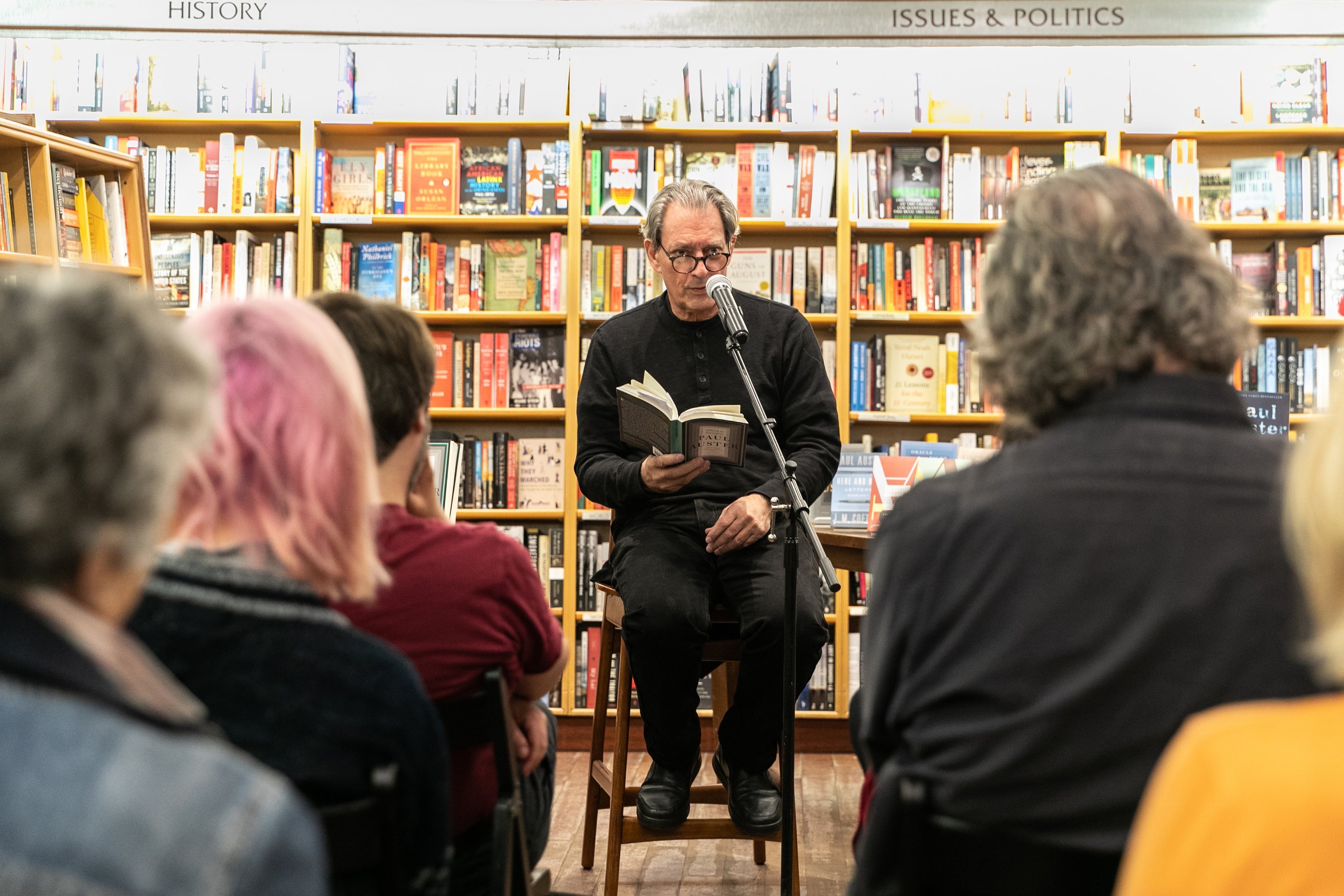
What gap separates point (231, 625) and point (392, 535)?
0.34 meters

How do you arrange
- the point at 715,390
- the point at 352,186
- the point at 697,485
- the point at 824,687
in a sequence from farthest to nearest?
the point at 352,186 < the point at 824,687 < the point at 715,390 < the point at 697,485

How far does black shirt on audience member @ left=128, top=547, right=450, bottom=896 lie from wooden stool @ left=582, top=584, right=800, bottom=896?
1282mm

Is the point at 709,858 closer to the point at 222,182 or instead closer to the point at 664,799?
the point at 664,799

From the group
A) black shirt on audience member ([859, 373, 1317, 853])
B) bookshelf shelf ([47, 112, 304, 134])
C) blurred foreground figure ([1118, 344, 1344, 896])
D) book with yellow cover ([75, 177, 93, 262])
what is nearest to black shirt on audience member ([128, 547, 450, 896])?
black shirt on audience member ([859, 373, 1317, 853])

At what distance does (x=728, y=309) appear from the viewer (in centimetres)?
208

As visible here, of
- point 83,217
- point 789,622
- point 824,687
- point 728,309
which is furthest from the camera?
point 824,687

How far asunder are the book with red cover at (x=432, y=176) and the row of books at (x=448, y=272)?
0.38 feet

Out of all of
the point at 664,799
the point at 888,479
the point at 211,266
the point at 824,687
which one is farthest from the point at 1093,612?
the point at 211,266

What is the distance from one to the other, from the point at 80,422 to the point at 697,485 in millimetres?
2006

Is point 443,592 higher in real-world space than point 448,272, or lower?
lower

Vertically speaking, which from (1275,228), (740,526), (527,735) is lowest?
(527,735)

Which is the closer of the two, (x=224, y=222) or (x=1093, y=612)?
(x=1093, y=612)

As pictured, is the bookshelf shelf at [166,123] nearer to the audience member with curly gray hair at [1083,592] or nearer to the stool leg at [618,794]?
the stool leg at [618,794]

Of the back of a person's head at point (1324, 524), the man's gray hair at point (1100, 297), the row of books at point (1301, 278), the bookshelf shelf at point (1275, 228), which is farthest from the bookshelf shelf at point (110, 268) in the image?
the row of books at point (1301, 278)
